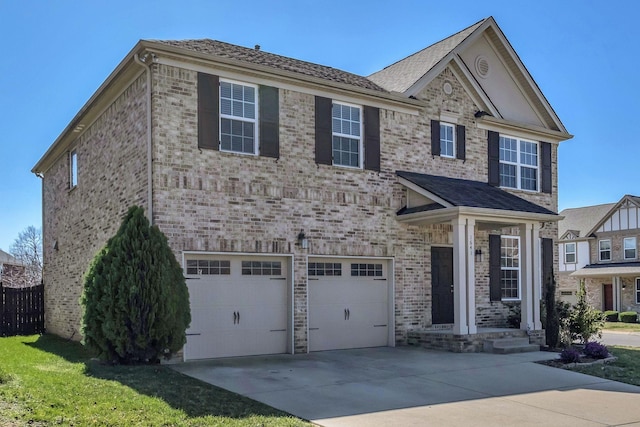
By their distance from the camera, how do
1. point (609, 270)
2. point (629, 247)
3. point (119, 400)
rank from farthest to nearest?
point (629, 247), point (609, 270), point (119, 400)

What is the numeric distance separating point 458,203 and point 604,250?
97.7 feet

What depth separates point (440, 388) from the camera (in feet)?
32.8

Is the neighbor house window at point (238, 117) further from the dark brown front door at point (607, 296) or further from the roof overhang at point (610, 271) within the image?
the dark brown front door at point (607, 296)

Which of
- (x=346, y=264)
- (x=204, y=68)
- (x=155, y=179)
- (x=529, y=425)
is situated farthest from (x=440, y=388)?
(x=204, y=68)

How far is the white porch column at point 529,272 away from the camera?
16.0 metres

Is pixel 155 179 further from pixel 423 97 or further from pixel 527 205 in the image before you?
pixel 527 205

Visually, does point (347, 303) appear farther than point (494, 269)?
No

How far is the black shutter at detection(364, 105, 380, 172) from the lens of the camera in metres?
15.5

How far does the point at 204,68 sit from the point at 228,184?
2.48m

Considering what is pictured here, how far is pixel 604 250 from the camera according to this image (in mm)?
39969

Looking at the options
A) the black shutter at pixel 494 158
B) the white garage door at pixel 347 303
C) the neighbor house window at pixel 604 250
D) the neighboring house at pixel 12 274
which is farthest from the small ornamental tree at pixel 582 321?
the neighboring house at pixel 12 274

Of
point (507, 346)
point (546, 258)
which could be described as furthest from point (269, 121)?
point (546, 258)

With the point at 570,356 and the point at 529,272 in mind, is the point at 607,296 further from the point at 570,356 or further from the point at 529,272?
the point at 570,356

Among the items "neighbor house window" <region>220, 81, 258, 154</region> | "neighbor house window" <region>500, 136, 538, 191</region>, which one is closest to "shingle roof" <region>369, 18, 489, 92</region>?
"neighbor house window" <region>500, 136, 538, 191</region>
